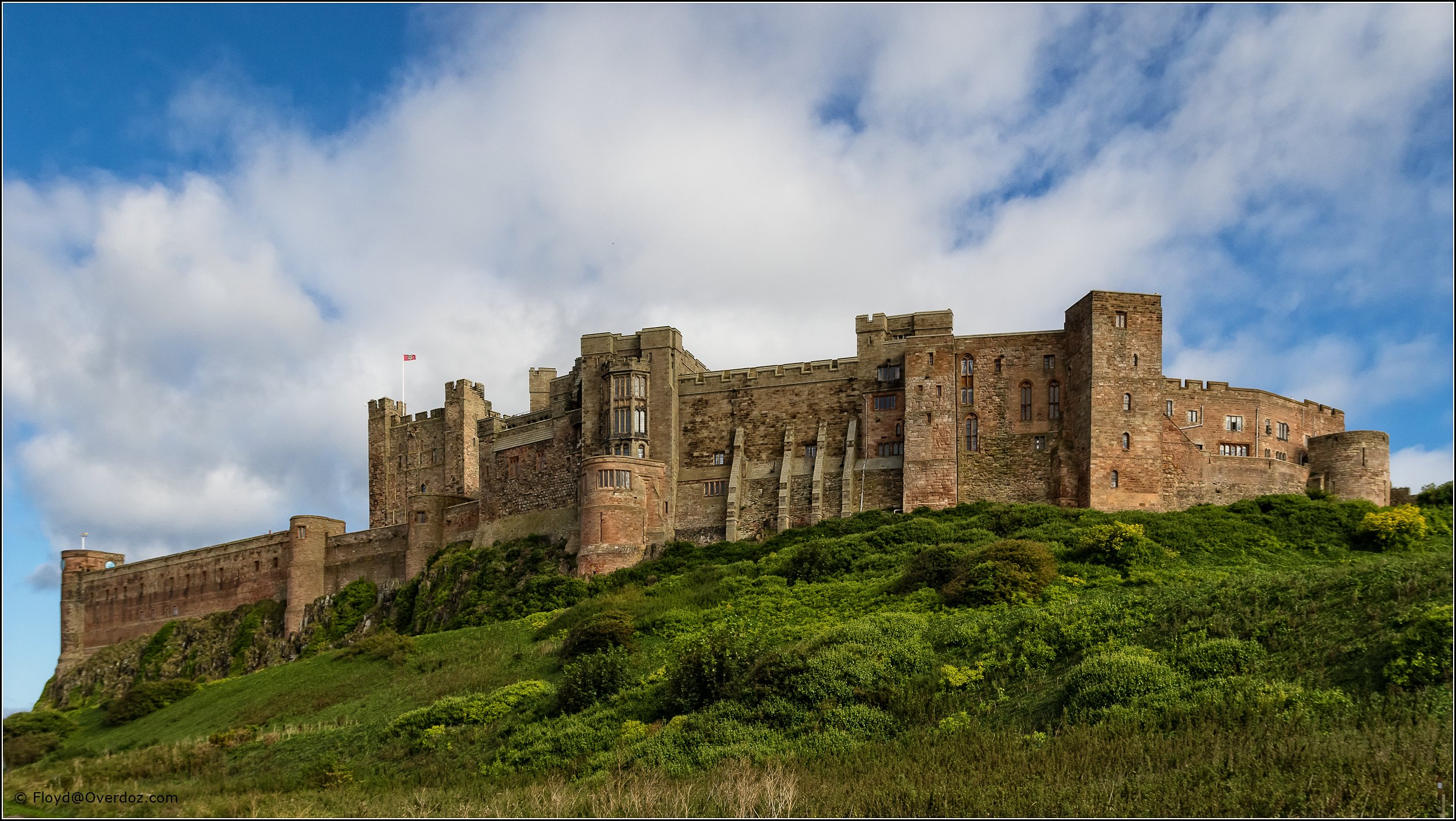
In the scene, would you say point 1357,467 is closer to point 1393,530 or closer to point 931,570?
point 1393,530

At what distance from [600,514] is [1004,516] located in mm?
20032

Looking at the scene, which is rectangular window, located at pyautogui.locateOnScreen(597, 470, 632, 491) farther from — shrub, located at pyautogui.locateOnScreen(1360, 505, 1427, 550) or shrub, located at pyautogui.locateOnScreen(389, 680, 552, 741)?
shrub, located at pyautogui.locateOnScreen(1360, 505, 1427, 550)

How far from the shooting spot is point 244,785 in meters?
26.5

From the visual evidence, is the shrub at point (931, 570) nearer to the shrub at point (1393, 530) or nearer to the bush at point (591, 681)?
the bush at point (591, 681)

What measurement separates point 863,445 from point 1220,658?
111 feet

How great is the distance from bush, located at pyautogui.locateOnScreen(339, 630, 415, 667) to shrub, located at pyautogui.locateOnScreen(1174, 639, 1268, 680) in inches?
1214

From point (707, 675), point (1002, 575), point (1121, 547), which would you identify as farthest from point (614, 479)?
point (707, 675)

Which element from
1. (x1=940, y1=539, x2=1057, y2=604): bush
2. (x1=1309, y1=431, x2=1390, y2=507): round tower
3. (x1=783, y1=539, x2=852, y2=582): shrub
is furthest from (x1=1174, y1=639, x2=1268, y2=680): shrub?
(x1=1309, y1=431, x2=1390, y2=507): round tower

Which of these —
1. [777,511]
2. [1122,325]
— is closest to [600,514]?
[777,511]

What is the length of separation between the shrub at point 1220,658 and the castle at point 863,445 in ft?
81.5

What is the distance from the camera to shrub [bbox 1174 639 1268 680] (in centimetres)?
2561

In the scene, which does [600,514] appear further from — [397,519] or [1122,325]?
[397,519]

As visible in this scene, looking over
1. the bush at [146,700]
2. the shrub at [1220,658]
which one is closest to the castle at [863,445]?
the bush at [146,700]

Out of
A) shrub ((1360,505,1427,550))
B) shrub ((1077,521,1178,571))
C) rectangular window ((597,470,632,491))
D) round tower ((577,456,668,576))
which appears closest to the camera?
shrub ((1077,521,1178,571))
